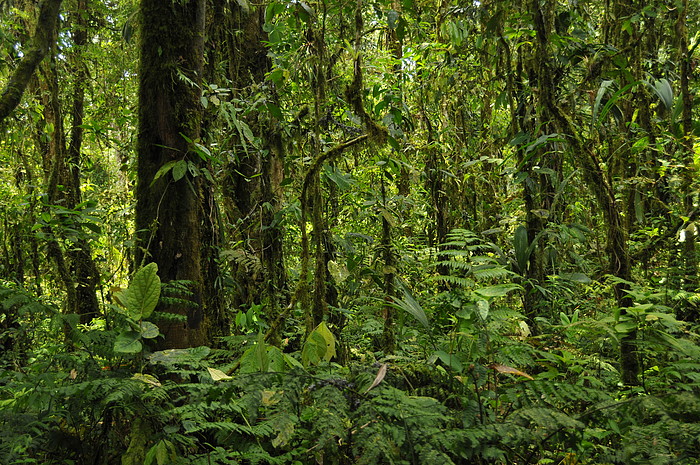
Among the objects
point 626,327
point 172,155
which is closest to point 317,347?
point 172,155

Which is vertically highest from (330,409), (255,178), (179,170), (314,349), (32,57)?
(32,57)

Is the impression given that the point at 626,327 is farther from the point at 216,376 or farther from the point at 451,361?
the point at 216,376

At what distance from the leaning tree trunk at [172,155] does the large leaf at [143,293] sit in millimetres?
439

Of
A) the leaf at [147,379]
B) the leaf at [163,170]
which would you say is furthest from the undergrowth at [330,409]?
the leaf at [163,170]

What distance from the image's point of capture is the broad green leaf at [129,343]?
4.68 ft

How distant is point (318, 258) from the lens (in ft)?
7.59

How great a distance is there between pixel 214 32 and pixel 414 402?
10.00 feet

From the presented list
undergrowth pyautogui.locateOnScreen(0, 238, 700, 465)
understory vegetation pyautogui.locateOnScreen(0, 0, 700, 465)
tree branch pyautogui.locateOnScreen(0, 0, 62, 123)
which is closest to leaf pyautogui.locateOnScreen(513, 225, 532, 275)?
understory vegetation pyautogui.locateOnScreen(0, 0, 700, 465)

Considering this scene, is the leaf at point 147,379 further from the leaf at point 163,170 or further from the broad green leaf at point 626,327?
the broad green leaf at point 626,327

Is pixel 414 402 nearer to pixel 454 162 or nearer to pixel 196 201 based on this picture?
pixel 196 201

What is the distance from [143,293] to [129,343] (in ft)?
0.61

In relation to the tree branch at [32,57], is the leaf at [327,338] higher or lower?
lower

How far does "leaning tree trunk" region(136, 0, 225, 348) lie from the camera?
82.7 inches

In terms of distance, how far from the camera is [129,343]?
4.82 ft
